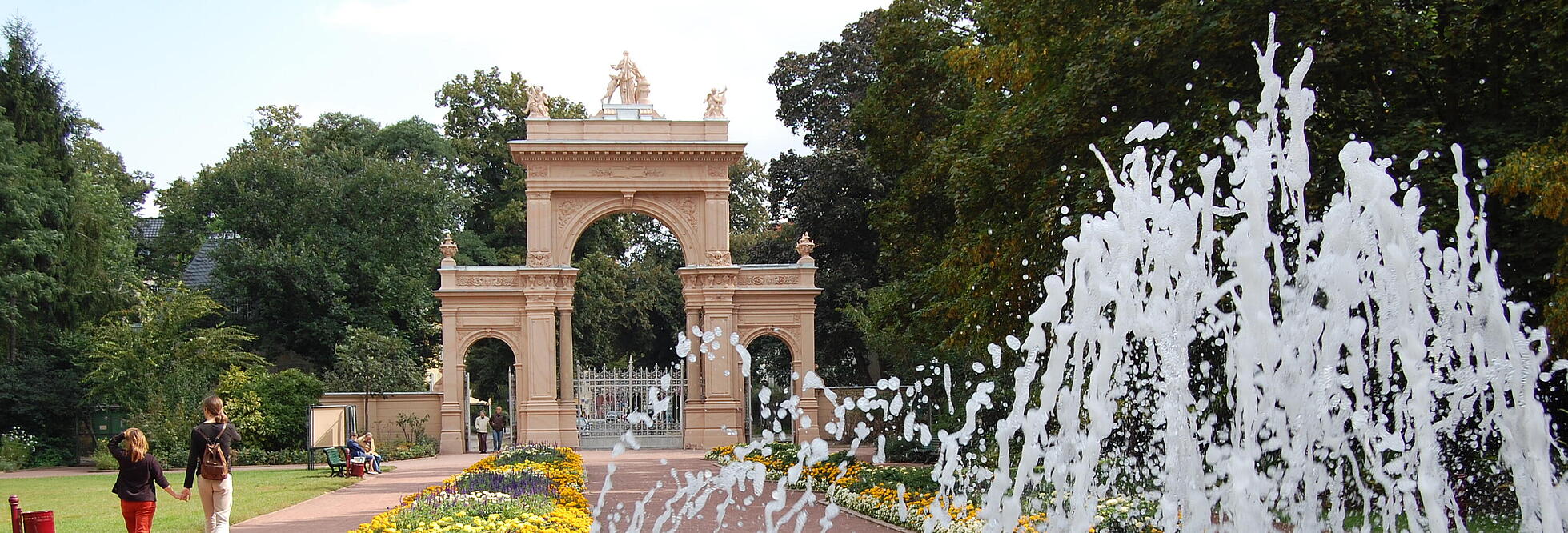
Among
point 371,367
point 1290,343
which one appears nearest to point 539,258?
point 371,367

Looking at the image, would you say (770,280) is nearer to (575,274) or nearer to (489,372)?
(575,274)

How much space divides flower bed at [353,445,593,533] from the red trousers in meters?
1.52

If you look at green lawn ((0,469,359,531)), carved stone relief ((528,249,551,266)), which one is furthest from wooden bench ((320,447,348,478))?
carved stone relief ((528,249,551,266))

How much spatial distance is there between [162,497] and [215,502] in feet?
25.9

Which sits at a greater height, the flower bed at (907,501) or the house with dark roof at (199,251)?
the house with dark roof at (199,251)

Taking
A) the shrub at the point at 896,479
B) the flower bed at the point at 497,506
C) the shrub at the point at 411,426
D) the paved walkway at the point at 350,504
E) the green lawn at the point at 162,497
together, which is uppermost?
the shrub at the point at 411,426

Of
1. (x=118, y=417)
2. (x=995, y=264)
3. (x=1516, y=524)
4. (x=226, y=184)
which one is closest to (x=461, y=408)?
(x=118, y=417)

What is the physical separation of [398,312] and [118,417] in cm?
1037

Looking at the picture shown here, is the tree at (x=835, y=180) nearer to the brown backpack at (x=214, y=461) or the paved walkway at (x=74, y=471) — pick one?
the paved walkway at (x=74, y=471)

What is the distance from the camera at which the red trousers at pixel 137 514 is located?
10.1m

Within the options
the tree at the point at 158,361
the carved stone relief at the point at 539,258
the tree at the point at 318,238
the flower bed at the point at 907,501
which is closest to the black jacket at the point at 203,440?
the flower bed at the point at 907,501

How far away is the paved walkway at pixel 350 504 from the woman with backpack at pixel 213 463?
2.40 metres

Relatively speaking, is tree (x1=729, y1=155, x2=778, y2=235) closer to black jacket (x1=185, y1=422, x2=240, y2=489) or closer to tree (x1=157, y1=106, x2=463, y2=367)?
tree (x1=157, y1=106, x2=463, y2=367)

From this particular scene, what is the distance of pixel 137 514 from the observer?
10094mm
